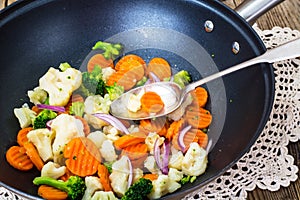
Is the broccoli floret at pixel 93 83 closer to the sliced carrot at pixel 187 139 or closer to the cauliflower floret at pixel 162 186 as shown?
the sliced carrot at pixel 187 139

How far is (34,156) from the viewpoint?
1.62m

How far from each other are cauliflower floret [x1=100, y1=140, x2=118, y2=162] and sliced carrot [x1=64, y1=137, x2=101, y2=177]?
0.06 feet

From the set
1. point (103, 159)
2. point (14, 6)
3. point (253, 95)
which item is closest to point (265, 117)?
point (253, 95)

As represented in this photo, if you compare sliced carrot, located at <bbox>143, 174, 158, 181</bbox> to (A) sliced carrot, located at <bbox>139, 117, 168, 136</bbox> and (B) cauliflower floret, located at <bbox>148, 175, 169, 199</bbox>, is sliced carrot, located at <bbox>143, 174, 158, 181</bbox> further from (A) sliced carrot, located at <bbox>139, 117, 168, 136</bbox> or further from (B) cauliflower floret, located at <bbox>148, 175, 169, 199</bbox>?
(A) sliced carrot, located at <bbox>139, 117, 168, 136</bbox>

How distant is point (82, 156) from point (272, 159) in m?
0.65

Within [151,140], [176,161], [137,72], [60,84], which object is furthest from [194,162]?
[60,84]

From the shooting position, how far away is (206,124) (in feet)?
5.64

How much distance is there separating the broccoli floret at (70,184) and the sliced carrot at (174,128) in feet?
1.18

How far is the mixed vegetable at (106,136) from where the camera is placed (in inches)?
60.3

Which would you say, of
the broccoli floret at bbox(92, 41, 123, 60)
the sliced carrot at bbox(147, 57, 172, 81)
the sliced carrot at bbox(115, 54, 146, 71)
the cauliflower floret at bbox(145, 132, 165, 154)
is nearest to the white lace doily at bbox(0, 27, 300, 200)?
the cauliflower floret at bbox(145, 132, 165, 154)

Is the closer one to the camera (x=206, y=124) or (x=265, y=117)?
(x=265, y=117)

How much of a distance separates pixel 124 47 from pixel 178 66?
24 centimetres

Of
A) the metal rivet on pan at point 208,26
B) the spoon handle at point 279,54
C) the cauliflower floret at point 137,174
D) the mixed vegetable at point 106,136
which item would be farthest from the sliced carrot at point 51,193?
the metal rivet on pan at point 208,26

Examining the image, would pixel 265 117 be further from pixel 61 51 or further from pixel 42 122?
pixel 61 51
